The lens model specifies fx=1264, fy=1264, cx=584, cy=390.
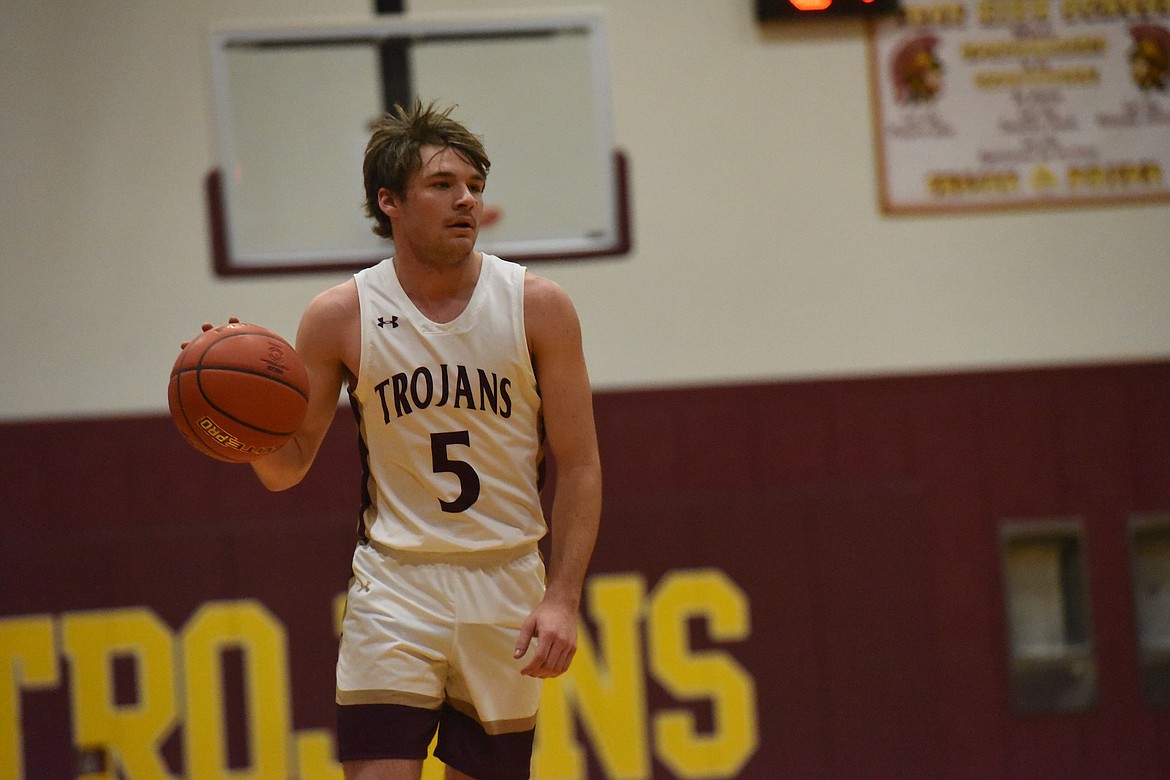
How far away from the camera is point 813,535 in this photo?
5109mm

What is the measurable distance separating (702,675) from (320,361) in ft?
8.54

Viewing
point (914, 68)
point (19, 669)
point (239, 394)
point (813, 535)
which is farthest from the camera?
point (914, 68)

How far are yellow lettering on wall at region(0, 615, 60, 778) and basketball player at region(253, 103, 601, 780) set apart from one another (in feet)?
7.70

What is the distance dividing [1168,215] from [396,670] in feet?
13.2

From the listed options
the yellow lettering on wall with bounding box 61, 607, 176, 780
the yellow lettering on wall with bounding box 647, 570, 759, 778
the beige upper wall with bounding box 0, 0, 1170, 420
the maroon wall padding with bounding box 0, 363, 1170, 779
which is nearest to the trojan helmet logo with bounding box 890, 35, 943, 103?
the beige upper wall with bounding box 0, 0, 1170, 420

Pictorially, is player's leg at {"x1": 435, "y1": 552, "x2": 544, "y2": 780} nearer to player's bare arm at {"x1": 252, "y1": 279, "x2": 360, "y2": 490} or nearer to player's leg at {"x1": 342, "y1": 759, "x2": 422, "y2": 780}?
player's leg at {"x1": 342, "y1": 759, "x2": 422, "y2": 780}

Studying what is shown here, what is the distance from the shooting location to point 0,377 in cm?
490

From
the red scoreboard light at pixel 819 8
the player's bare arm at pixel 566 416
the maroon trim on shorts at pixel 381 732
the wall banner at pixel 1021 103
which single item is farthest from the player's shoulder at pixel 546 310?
the wall banner at pixel 1021 103

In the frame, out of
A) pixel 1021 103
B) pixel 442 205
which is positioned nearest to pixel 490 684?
pixel 442 205

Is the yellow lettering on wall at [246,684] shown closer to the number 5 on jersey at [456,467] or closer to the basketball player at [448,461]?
the basketball player at [448,461]

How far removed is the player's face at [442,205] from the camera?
288 centimetres

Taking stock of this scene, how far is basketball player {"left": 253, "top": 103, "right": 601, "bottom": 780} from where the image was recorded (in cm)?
289

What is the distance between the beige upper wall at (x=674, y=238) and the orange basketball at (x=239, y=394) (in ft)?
7.09

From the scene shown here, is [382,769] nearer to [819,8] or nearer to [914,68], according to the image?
[819,8]
